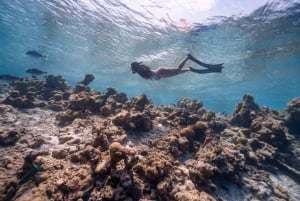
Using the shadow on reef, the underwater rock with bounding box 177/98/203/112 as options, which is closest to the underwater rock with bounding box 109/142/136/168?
the shadow on reef

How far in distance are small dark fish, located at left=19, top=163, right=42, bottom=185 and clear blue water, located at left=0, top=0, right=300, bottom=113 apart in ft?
45.8

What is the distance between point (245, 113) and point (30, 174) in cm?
1023

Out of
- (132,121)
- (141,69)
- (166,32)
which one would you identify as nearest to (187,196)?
(132,121)

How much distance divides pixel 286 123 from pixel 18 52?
40.5m

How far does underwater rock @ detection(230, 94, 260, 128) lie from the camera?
11016 mm

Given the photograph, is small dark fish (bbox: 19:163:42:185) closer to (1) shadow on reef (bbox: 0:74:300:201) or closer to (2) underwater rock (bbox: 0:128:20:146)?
(1) shadow on reef (bbox: 0:74:300:201)

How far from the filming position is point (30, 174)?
16.1 ft

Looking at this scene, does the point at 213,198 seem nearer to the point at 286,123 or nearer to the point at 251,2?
the point at 286,123

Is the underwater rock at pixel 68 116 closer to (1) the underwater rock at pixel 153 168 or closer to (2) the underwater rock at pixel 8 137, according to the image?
(2) the underwater rock at pixel 8 137

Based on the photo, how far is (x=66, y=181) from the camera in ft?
14.3

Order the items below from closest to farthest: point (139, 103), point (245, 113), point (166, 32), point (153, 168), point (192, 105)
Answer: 1. point (153, 168)
2. point (139, 103)
3. point (245, 113)
4. point (192, 105)
5. point (166, 32)

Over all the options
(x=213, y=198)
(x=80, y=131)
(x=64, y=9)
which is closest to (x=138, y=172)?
(x=213, y=198)

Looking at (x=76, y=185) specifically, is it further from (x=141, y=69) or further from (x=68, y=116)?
(x=141, y=69)

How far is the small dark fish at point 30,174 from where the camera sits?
15.5ft
